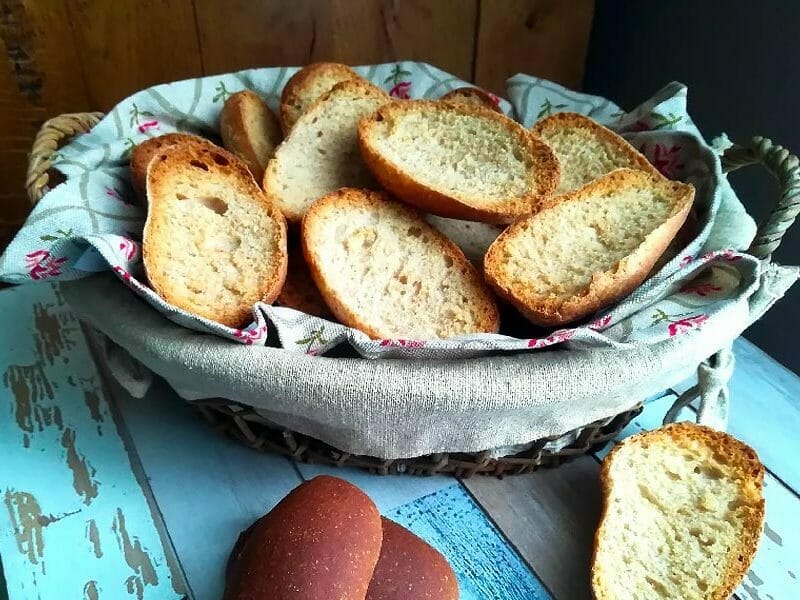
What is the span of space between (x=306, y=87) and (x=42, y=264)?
20.2 inches

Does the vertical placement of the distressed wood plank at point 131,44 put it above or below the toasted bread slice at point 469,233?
above

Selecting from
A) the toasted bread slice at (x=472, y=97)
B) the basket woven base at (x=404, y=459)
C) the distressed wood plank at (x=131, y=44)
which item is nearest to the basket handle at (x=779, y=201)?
the basket woven base at (x=404, y=459)

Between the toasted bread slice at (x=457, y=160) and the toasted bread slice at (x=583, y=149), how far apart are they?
2.5 inches

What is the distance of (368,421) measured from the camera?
2.25 feet

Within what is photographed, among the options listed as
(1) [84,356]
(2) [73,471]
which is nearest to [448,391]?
(2) [73,471]

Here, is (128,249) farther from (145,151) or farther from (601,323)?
(601,323)


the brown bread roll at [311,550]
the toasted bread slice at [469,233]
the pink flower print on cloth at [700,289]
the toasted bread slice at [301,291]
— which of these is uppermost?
the pink flower print on cloth at [700,289]

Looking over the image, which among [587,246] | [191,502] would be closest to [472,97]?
[587,246]

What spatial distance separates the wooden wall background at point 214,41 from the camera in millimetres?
1255

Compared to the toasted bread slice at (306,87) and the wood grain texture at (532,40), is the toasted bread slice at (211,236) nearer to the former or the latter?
A: the toasted bread slice at (306,87)

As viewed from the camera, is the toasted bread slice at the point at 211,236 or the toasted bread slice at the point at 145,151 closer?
the toasted bread slice at the point at 211,236

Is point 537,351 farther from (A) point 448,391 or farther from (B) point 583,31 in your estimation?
(B) point 583,31

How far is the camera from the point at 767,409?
3.07 feet

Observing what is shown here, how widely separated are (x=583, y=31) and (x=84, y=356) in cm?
126
